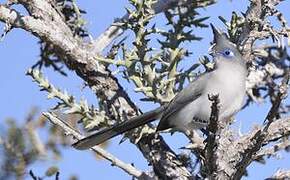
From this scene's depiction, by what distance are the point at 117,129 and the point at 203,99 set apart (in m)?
0.43

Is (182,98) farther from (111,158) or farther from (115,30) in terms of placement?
(115,30)

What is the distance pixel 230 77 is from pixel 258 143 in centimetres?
57

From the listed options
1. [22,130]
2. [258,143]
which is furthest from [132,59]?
[22,130]

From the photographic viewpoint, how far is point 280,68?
4164 mm

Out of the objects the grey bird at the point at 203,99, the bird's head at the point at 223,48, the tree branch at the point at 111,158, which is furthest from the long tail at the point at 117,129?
the bird's head at the point at 223,48

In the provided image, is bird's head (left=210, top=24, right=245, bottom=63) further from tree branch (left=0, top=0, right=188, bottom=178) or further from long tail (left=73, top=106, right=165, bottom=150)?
tree branch (left=0, top=0, right=188, bottom=178)

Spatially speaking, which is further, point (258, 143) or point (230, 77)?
point (230, 77)

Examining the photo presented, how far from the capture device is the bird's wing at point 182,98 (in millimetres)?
2879

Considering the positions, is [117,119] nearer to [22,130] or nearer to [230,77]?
[230,77]

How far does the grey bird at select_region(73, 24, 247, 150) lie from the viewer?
2.87m

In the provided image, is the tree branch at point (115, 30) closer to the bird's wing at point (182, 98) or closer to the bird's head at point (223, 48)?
the bird's head at point (223, 48)

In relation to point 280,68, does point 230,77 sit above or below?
above

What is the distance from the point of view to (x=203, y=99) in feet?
9.95

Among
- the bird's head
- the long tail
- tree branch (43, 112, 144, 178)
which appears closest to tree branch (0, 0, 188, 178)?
the long tail
